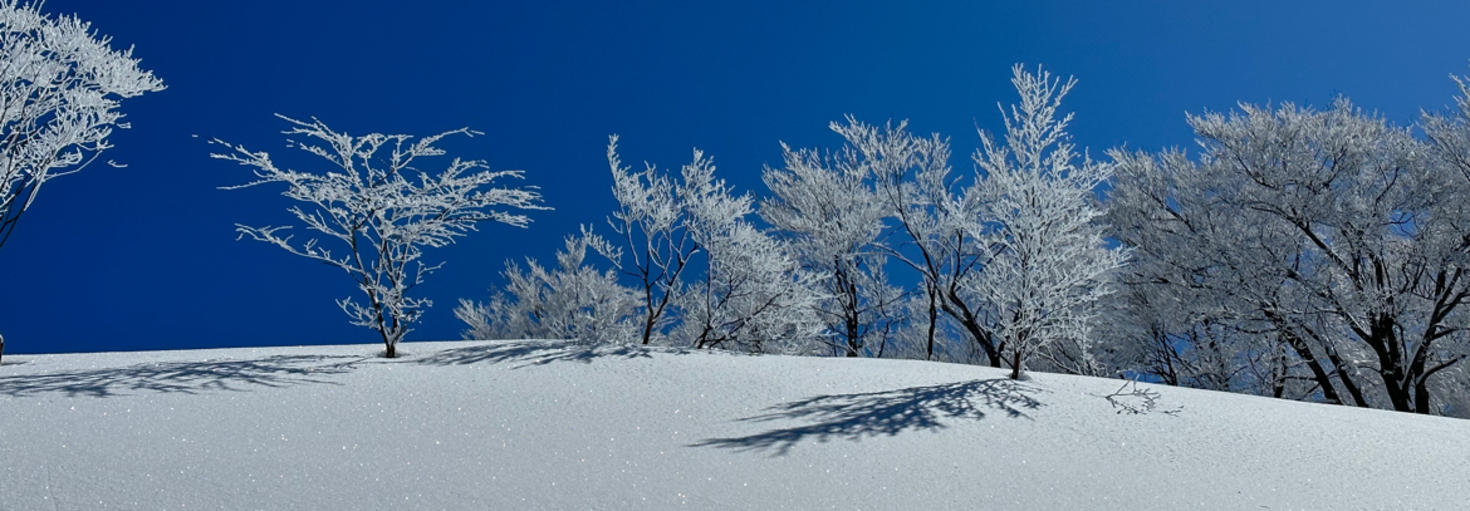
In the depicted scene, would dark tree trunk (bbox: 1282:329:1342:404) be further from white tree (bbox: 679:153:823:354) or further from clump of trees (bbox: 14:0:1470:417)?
white tree (bbox: 679:153:823:354)

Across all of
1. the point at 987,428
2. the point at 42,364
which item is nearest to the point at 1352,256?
the point at 987,428

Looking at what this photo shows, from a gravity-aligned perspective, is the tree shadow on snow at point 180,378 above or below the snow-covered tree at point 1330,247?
below

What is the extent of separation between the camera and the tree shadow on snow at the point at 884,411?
16.4 feet

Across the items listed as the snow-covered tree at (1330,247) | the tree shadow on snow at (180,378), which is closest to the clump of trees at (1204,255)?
the snow-covered tree at (1330,247)

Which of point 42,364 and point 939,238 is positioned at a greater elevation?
point 939,238

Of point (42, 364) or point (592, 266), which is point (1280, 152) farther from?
point (42, 364)

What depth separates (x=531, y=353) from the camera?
763cm

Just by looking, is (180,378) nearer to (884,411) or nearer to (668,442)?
(668,442)

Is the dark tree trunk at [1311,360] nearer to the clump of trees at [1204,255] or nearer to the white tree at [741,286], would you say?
the clump of trees at [1204,255]

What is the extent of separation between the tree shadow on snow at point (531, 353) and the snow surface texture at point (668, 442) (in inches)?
5.1

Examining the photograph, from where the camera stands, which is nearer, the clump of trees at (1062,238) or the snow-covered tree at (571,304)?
the clump of trees at (1062,238)

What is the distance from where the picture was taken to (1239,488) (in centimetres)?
456

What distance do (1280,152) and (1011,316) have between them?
292 inches

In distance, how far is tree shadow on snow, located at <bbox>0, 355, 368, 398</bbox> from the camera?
5992 millimetres
